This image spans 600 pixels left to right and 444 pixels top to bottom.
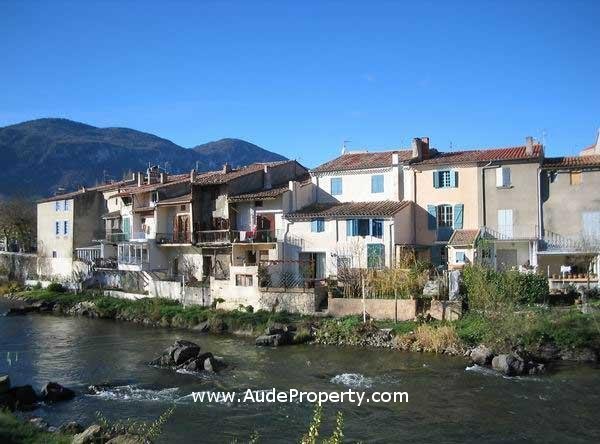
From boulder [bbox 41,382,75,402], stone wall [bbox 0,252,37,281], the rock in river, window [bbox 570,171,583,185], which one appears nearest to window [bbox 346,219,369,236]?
window [bbox 570,171,583,185]

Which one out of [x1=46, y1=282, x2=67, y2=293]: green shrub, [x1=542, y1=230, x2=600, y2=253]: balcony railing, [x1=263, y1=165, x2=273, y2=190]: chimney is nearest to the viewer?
[x1=542, y1=230, x2=600, y2=253]: balcony railing

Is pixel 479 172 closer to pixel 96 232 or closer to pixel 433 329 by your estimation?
pixel 433 329

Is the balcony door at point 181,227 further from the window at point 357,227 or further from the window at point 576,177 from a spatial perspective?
the window at point 576,177

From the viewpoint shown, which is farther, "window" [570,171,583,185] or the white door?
the white door

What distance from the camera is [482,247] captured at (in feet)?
119

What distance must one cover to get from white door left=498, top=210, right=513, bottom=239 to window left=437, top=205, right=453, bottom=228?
3197mm

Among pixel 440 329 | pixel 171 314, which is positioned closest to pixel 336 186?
pixel 171 314

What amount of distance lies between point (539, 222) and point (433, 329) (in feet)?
39.8

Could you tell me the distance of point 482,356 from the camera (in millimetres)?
25812

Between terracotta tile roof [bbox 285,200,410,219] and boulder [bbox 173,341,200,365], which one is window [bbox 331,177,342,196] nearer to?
terracotta tile roof [bbox 285,200,410,219]

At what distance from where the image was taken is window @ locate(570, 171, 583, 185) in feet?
117

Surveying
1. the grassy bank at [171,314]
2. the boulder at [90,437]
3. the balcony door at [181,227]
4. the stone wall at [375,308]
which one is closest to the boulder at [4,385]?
the boulder at [90,437]

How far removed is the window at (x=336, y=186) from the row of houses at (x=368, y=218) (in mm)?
74

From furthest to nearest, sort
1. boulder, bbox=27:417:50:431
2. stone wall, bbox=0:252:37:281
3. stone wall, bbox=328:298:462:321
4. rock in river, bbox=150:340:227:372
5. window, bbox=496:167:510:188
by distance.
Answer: stone wall, bbox=0:252:37:281 → window, bbox=496:167:510:188 → stone wall, bbox=328:298:462:321 → rock in river, bbox=150:340:227:372 → boulder, bbox=27:417:50:431
